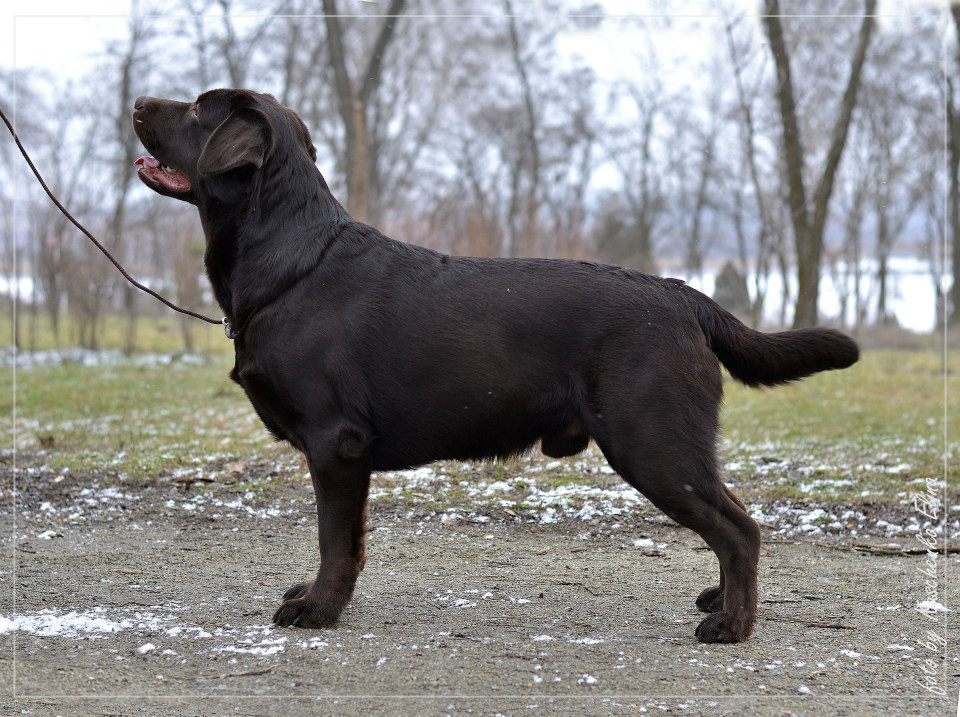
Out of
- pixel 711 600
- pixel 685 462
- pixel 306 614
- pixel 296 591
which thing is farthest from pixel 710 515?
pixel 296 591

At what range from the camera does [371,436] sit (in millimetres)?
3662

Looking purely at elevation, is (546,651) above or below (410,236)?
below

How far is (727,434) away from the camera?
26.3ft

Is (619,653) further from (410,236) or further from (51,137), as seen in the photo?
(51,137)

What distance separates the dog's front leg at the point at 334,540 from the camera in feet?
11.9

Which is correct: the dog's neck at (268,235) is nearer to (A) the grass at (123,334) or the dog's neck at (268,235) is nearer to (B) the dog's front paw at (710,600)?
(B) the dog's front paw at (710,600)

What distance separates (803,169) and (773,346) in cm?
533

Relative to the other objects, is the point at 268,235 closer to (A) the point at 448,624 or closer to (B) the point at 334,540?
(B) the point at 334,540

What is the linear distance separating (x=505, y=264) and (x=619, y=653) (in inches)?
58.8

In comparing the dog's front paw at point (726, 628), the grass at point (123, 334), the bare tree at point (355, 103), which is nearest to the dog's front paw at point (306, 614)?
the dog's front paw at point (726, 628)

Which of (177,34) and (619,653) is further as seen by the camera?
(177,34)

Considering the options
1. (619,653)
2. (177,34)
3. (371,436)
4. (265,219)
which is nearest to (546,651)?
(619,653)

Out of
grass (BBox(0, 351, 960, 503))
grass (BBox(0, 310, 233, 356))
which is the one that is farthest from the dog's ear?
grass (BBox(0, 310, 233, 356))

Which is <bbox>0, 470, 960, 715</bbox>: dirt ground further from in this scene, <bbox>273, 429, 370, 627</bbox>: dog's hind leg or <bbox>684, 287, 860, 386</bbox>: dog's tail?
<bbox>684, 287, 860, 386</bbox>: dog's tail
